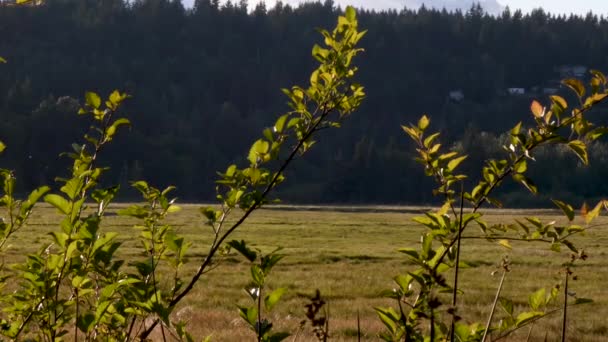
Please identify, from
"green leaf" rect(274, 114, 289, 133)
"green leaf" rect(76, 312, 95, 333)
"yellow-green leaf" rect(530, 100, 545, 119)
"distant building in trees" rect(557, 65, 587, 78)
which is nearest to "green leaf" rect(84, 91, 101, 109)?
"green leaf" rect(274, 114, 289, 133)

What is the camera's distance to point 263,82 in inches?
5290

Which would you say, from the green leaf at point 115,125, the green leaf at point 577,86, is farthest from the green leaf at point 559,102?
the green leaf at point 115,125

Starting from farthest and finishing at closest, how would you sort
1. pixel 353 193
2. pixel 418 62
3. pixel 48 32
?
pixel 418 62
pixel 48 32
pixel 353 193

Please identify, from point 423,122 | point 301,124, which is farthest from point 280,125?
point 423,122

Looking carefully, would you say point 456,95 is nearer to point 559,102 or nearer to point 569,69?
point 569,69

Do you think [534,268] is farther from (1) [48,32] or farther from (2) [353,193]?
(1) [48,32]

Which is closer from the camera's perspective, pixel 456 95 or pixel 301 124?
pixel 301 124

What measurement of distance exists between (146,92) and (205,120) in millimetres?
10925

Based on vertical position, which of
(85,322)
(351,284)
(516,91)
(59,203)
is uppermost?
(59,203)

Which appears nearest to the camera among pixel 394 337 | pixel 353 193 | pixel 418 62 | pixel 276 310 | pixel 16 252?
pixel 394 337

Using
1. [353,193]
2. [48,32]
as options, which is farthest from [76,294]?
[48,32]

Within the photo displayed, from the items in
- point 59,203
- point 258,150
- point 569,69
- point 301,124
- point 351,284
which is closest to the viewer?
point 59,203

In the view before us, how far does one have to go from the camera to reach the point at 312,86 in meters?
2.50

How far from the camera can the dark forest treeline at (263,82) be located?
103m
